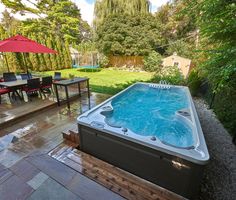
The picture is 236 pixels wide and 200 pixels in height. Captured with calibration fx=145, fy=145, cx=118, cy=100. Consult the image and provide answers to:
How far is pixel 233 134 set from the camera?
3674 mm

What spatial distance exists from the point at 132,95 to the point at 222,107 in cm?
303

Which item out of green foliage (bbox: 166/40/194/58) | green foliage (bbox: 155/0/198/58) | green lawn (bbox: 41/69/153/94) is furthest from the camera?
green foliage (bbox: 155/0/198/58)

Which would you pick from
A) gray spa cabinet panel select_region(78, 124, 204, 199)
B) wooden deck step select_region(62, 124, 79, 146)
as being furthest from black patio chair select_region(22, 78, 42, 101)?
gray spa cabinet panel select_region(78, 124, 204, 199)

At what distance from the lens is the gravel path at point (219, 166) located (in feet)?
7.37

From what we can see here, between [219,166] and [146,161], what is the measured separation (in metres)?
1.68

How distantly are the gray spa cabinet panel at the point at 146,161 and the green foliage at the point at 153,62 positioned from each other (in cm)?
1245

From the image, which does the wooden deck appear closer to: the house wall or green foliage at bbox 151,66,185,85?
green foliage at bbox 151,66,185,85

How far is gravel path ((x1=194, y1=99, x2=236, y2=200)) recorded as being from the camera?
225 cm

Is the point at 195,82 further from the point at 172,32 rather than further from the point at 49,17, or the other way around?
the point at 49,17

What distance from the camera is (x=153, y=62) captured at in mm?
14109

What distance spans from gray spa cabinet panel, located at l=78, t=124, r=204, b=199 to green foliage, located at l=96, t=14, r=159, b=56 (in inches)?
550

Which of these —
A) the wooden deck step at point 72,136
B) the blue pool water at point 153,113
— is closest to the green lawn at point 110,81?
the blue pool water at point 153,113

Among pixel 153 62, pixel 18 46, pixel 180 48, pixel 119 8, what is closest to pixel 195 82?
pixel 18 46

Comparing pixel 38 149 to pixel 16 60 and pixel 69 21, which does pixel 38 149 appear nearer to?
pixel 16 60
